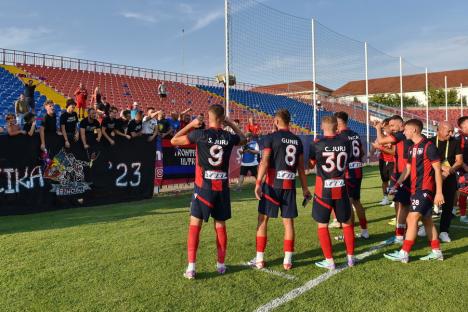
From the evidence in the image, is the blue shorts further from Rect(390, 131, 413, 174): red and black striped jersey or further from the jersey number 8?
the jersey number 8

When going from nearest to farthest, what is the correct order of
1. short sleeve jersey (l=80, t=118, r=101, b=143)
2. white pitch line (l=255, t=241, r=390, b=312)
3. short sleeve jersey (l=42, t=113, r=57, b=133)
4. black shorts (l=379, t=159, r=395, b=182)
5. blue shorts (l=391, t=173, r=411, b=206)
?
white pitch line (l=255, t=241, r=390, b=312) < blue shorts (l=391, t=173, r=411, b=206) < short sleeve jersey (l=42, t=113, r=57, b=133) < black shorts (l=379, t=159, r=395, b=182) < short sleeve jersey (l=80, t=118, r=101, b=143)

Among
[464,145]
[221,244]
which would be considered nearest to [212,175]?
[221,244]

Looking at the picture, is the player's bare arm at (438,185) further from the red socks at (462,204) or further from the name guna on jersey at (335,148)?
the red socks at (462,204)

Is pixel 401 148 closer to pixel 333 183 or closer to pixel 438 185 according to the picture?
pixel 438 185

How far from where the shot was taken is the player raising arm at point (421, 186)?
5.00 m

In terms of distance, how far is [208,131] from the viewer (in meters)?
4.50

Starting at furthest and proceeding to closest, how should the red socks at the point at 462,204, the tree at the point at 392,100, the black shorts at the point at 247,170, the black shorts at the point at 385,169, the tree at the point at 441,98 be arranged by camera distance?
the tree at the point at 392,100
the tree at the point at 441,98
the black shorts at the point at 247,170
the black shorts at the point at 385,169
the red socks at the point at 462,204

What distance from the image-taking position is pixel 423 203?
16.5 feet

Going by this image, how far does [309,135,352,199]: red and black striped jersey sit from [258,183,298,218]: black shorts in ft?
1.18

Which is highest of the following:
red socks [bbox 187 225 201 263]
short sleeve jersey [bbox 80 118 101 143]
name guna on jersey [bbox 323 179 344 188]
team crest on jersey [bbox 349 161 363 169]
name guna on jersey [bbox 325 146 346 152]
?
short sleeve jersey [bbox 80 118 101 143]

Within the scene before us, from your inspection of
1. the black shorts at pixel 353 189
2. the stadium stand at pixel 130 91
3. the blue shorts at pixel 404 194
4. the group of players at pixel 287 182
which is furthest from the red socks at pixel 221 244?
the stadium stand at pixel 130 91

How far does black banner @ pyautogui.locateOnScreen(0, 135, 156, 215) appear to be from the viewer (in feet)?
27.7

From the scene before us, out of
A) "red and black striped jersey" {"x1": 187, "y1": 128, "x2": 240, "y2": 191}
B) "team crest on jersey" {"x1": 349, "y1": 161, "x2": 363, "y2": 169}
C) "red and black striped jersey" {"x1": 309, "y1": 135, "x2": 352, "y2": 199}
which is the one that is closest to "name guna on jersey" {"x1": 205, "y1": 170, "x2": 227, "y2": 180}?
"red and black striped jersey" {"x1": 187, "y1": 128, "x2": 240, "y2": 191}

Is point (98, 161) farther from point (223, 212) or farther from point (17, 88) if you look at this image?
point (17, 88)
